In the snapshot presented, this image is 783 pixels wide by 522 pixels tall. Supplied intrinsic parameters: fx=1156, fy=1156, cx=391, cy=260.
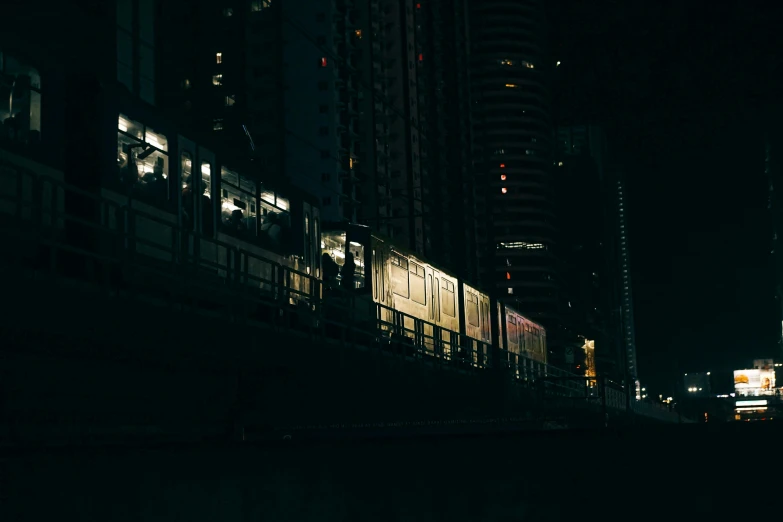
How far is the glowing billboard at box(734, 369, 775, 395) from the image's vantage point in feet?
532

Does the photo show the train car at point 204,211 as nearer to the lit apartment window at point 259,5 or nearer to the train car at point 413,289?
the train car at point 413,289

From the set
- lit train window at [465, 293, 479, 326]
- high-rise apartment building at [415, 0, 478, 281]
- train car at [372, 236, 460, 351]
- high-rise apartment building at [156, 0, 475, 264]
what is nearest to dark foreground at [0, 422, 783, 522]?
train car at [372, 236, 460, 351]

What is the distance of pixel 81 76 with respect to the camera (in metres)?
16.4

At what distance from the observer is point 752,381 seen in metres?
166

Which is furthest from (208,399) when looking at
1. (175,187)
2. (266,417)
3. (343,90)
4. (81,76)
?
(343,90)

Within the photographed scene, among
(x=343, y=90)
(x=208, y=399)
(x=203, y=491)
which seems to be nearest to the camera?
(x=203, y=491)

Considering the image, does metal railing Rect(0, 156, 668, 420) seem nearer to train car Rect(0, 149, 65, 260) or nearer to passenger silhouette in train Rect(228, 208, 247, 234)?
train car Rect(0, 149, 65, 260)

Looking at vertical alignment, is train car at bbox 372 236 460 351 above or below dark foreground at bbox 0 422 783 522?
above

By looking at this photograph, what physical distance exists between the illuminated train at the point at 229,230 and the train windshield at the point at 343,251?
0.03 metres

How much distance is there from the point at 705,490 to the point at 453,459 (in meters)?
1.80

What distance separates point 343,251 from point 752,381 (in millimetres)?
148330

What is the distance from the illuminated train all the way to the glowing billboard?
136m

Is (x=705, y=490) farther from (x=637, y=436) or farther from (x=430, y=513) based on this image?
(x=430, y=513)

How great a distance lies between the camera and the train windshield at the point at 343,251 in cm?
2881
